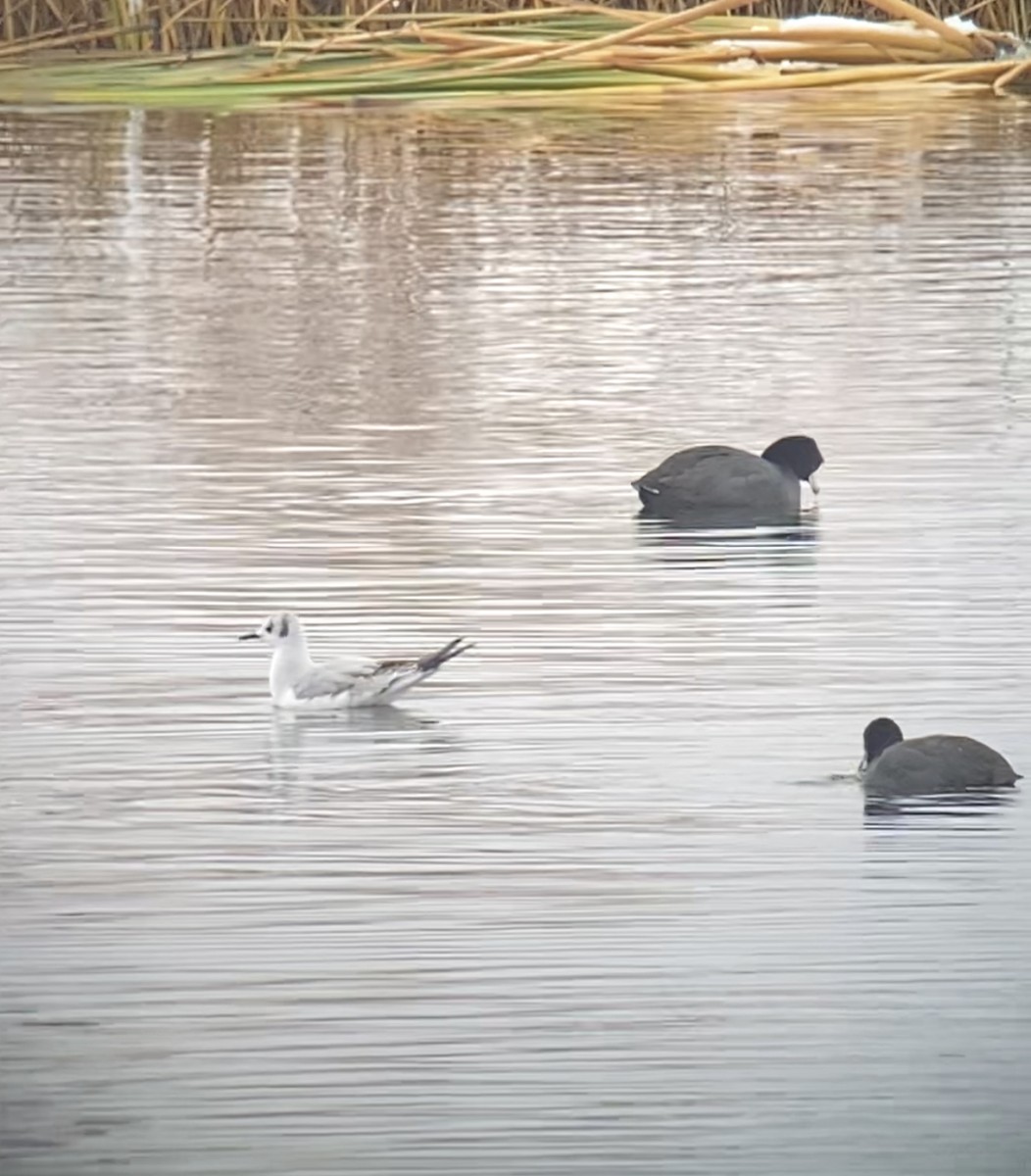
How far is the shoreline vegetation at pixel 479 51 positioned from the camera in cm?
1995

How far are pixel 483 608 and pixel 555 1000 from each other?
272 centimetres

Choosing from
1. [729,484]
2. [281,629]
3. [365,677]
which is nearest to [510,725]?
[365,677]

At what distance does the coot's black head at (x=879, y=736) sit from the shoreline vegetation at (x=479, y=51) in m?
12.8

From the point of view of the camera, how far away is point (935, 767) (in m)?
5.90

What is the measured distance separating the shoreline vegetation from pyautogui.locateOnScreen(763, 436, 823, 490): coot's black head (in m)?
9.81

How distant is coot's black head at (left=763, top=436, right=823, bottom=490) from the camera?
8.97m

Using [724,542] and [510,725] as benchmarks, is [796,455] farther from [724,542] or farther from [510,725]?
[510,725]

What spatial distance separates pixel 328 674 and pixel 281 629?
0.41 feet

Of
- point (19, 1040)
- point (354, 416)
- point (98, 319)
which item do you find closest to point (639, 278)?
point (98, 319)

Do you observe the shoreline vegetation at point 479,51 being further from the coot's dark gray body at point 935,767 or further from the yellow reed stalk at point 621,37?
the coot's dark gray body at point 935,767

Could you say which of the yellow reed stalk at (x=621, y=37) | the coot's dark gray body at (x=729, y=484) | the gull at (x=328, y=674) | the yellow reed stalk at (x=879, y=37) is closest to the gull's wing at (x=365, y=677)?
the gull at (x=328, y=674)

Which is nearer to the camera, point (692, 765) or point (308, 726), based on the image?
point (692, 765)

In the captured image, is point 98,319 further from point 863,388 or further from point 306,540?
point 306,540

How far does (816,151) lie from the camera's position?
743 inches
